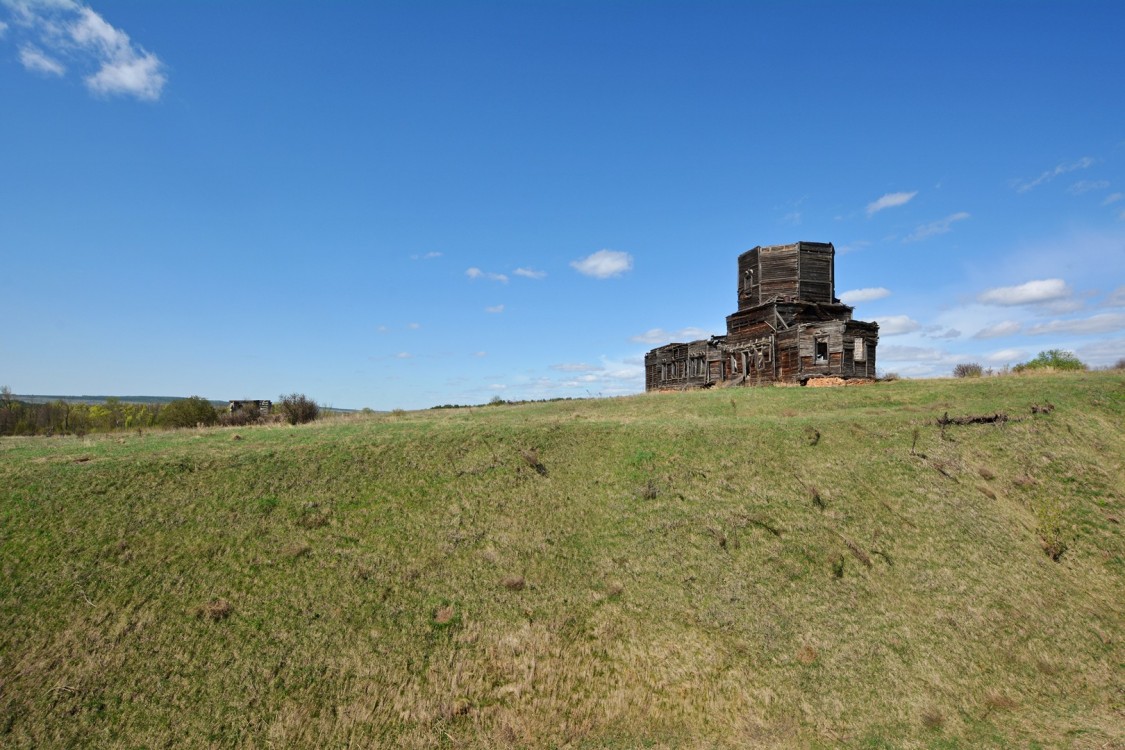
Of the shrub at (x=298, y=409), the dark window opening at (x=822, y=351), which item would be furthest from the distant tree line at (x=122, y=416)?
the dark window opening at (x=822, y=351)

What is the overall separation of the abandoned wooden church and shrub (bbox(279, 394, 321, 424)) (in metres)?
34.5

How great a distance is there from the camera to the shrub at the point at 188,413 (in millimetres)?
46719

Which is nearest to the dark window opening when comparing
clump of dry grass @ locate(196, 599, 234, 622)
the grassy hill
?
the grassy hill

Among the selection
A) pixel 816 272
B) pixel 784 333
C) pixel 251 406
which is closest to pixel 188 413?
pixel 251 406

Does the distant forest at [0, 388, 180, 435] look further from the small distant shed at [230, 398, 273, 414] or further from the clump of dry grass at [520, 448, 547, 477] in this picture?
the clump of dry grass at [520, 448, 547, 477]

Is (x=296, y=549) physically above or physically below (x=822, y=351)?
below

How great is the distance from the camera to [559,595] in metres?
14.3

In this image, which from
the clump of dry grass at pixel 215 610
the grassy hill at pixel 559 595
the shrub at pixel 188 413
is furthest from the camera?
the shrub at pixel 188 413

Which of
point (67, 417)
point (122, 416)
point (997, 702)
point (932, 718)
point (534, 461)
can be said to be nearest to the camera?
point (932, 718)

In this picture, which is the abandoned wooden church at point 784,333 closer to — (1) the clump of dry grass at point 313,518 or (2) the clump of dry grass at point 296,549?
(1) the clump of dry grass at point 313,518

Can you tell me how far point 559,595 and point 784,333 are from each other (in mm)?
36474

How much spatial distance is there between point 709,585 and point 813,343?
32.7 meters

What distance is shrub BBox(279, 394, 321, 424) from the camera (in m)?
38.6

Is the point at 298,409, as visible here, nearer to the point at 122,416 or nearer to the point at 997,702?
the point at 997,702
